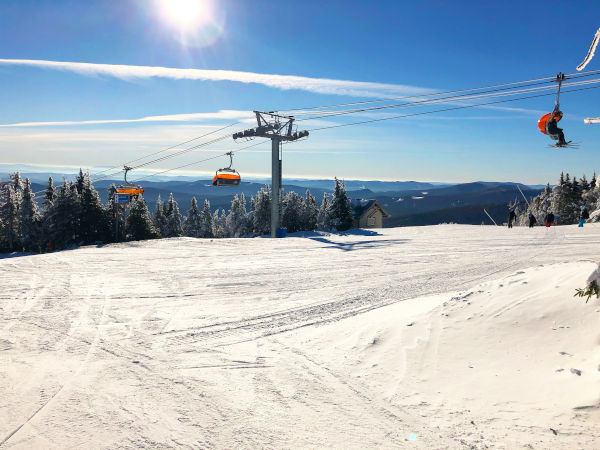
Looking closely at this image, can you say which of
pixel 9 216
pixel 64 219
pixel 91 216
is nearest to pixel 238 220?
pixel 91 216

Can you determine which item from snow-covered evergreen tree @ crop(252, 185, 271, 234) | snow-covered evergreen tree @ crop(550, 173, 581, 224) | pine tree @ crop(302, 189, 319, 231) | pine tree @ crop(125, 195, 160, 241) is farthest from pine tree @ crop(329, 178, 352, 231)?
snow-covered evergreen tree @ crop(550, 173, 581, 224)

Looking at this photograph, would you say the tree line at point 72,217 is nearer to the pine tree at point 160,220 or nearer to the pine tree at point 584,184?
the pine tree at point 160,220

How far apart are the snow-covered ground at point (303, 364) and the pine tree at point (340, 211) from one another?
37467 mm

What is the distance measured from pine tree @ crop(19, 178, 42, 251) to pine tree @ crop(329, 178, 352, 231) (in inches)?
1483

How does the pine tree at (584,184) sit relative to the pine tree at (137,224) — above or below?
above

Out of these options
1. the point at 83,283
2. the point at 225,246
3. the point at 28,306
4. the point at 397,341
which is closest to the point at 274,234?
the point at 225,246

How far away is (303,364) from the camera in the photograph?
20.7ft

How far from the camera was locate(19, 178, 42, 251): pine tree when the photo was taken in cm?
4681

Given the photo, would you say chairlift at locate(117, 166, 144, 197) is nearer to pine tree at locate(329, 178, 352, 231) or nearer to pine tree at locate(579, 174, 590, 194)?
pine tree at locate(329, 178, 352, 231)

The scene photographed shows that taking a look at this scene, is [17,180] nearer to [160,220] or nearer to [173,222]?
[160,220]

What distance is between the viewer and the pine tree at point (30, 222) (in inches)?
1843

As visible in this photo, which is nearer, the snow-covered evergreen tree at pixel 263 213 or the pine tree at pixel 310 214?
the pine tree at pixel 310 214

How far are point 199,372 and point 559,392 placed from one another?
5.19m

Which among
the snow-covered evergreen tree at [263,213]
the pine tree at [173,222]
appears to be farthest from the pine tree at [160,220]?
the snow-covered evergreen tree at [263,213]
